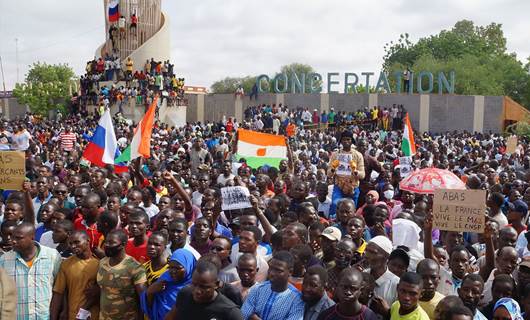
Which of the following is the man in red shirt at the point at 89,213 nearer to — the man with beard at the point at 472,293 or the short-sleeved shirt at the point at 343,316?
the short-sleeved shirt at the point at 343,316

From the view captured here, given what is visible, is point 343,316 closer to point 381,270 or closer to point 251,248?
point 381,270

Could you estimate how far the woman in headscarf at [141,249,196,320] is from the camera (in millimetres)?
4594

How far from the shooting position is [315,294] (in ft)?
13.9

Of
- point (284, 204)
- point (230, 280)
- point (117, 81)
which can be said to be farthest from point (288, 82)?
point (230, 280)

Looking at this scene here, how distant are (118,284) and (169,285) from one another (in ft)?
1.35

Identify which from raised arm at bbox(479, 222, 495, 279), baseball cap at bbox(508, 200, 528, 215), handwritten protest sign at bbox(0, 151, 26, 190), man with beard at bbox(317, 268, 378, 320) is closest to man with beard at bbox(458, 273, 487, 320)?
man with beard at bbox(317, 268, 378, 320)

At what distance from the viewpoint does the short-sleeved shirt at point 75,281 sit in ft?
16.1

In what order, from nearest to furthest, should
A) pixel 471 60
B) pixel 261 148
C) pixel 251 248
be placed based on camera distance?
1. pixel 251 248
2. pixel 261 148
3. pixel 471 60

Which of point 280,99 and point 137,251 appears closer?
point 137,251

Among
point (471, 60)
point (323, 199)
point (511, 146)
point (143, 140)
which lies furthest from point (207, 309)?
point (471, 60)

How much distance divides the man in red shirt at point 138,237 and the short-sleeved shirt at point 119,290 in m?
0.48

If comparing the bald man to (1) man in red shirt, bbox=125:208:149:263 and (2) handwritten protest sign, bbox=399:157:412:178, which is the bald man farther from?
(2) handwritten protest sign, bbox=399:157:412:178

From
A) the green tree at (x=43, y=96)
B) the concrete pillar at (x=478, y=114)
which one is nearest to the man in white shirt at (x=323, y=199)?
the concrete pillar at (x=478, y=114)

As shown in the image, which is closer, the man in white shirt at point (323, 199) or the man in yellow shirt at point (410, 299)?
the man in yellow shirt at point (410, 299)
